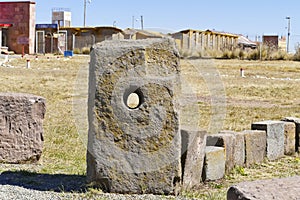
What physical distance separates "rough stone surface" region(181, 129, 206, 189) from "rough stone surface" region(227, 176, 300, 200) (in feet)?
7.76

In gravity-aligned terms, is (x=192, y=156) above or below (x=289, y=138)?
above

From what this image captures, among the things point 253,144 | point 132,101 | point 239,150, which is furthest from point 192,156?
point 132,101

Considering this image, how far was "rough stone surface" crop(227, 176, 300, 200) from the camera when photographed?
4031 mm

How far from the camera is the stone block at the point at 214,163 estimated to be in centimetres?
715

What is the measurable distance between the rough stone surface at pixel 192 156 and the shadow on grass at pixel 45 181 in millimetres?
1131

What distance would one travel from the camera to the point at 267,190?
411 cm

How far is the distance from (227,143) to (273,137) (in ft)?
5.40

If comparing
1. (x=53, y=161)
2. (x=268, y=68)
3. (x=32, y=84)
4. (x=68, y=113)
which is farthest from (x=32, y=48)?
(x=53, y=161)

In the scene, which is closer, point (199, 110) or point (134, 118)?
point (134, 118)

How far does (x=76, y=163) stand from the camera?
7.94m

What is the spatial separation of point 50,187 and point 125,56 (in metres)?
1.63

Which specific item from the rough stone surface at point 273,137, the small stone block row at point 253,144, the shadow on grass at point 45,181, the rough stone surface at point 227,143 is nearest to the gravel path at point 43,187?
the shadow on grass at point 45,181

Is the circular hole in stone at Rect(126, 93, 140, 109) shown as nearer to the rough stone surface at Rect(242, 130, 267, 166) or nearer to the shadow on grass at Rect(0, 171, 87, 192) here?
the shadow on grass at Rect(0, 171, 87, 192)

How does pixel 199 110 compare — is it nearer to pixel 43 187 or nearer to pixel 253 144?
pixel 253 144
